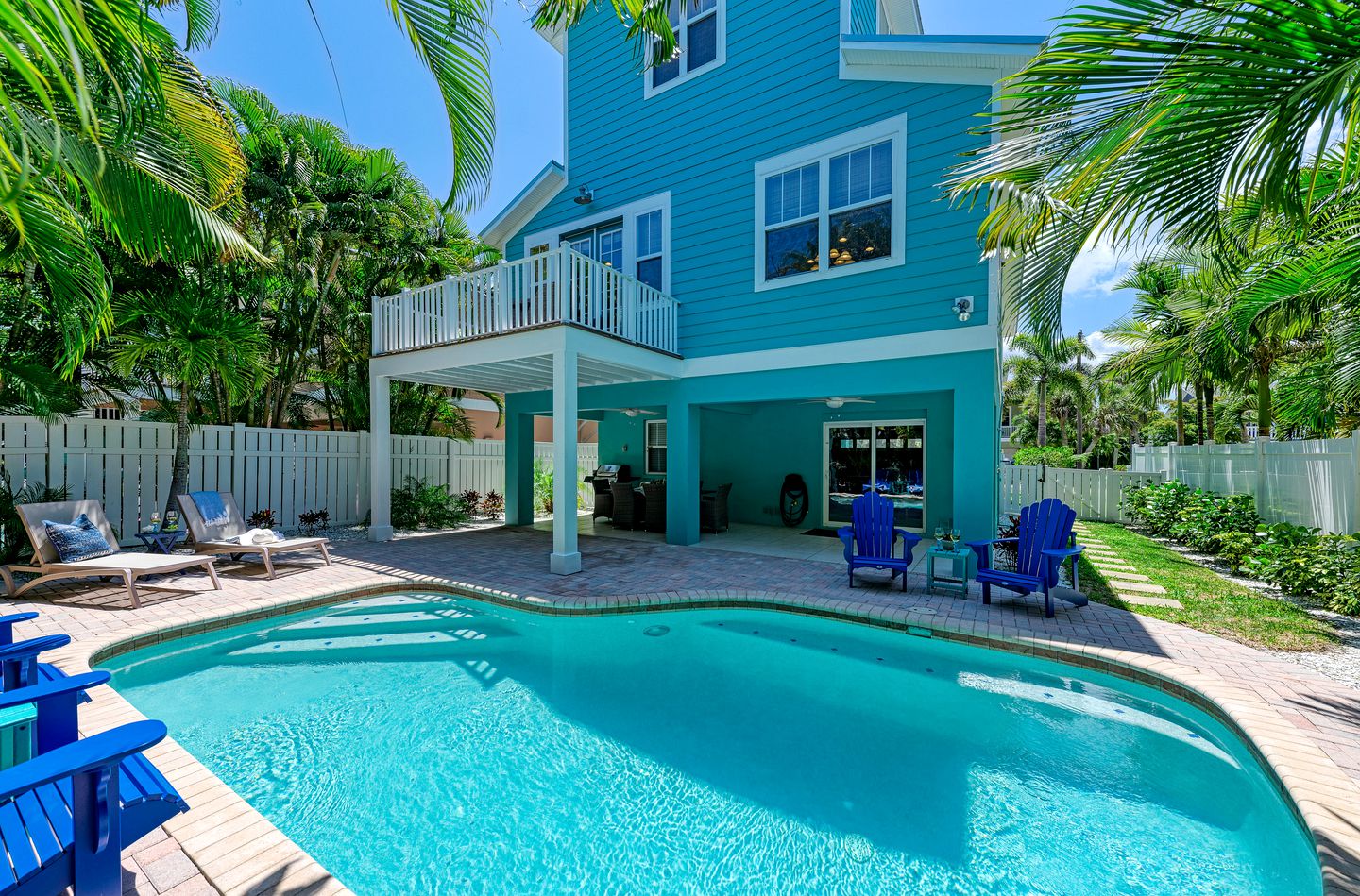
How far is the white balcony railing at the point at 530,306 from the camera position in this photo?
789cm

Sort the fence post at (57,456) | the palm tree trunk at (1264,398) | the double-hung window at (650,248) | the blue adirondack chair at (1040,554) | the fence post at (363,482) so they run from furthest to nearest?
1. the fence post at (363,482)
2. the palm tree trunk at (1264,398)
3. the double-hung window at (650,248)
4. the fence post at (57,456)
5. the blue adirondack chair at (1040,554)

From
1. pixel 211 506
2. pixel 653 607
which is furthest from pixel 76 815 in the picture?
pixel 211 506

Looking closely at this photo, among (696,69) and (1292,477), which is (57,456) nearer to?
(696,69)

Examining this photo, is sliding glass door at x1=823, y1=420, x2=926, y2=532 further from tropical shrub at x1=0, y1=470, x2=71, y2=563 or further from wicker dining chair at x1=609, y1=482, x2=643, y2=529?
tropical shrub at x1=0, y1=470, x2=71, y2=563

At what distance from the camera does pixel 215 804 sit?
8.76 ft

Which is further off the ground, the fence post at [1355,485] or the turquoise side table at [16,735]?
the fence post at [1355,485]

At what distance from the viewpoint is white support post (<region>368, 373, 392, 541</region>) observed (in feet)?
32.9

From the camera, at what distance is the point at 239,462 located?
10.3 metres

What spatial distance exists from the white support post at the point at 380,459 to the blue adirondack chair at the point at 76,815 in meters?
8.37

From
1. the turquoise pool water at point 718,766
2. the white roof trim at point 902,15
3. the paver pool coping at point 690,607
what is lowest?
the turquoise pool water at point 718,766

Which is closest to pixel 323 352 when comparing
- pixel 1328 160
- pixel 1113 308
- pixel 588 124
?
pixel 588 124

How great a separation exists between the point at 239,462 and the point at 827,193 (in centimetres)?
1099

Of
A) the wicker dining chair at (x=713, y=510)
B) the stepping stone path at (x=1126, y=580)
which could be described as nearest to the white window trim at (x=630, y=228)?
the wicker dining chair at (x=713, y=510)

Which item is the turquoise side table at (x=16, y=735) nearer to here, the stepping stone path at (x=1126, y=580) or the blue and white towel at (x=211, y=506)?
the blue and white towel at (x=211, y=506)
